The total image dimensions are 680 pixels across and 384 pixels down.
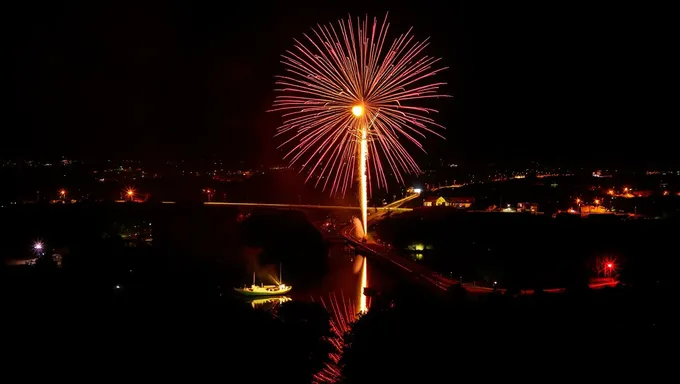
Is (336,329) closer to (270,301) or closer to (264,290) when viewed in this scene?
(270,301)

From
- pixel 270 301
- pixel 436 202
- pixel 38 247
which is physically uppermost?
pixel 436 202

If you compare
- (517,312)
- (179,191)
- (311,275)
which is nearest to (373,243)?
(311,275)

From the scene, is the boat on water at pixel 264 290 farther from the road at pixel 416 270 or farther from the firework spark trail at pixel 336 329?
the road at pixel 416 270

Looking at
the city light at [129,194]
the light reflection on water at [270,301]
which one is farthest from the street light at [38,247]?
the city light at [129,194]

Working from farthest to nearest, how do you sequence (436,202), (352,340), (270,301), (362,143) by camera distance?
(436,202), (362,143), (270,301), (352,340)

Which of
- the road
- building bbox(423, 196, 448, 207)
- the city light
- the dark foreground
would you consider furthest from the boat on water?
the city light

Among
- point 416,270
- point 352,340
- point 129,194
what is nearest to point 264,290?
point 416,270

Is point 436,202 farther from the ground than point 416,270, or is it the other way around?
point 436,202
